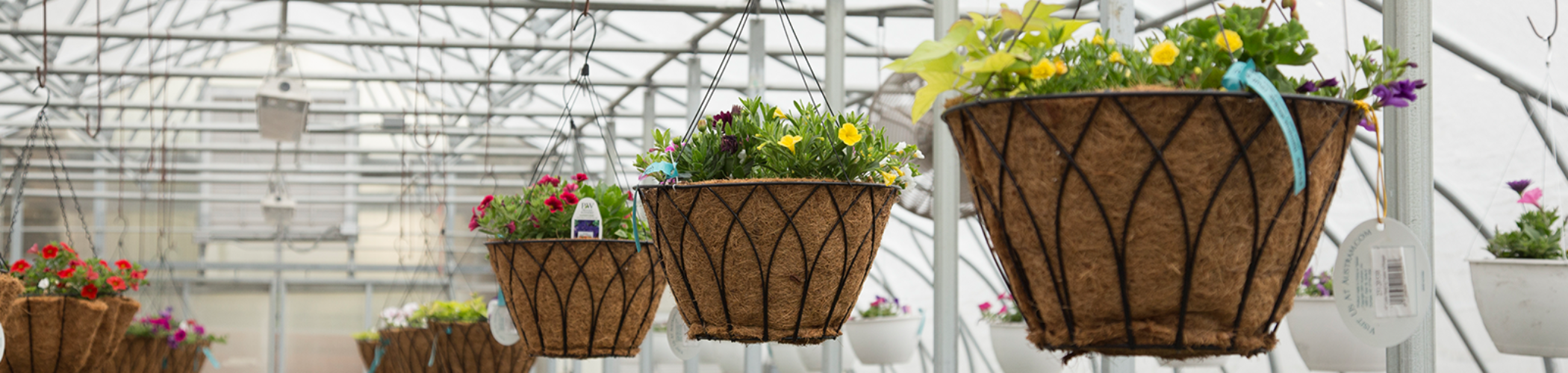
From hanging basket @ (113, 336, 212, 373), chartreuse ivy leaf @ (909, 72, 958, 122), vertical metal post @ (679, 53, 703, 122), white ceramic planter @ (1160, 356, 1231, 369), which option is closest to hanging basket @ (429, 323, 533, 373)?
hanging basket @ (113, 336, 212, 373)

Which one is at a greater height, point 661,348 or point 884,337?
point 884,337

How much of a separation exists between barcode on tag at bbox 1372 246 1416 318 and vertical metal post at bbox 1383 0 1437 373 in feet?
2.48

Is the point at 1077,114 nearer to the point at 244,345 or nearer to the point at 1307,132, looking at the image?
the point at 1307,132

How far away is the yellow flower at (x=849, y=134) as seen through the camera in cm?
158

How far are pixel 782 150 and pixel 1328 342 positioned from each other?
6.39 ft

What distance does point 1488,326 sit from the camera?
212 cm

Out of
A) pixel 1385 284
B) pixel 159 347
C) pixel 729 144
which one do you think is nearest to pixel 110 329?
pixel 159 347

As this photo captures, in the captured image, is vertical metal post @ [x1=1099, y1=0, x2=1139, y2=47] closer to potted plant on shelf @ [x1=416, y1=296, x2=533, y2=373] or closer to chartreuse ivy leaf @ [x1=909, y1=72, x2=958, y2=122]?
chartreuse ivy leaf @ [x1=909, y1=72, x2=958, y2=122]

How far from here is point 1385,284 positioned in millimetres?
1089

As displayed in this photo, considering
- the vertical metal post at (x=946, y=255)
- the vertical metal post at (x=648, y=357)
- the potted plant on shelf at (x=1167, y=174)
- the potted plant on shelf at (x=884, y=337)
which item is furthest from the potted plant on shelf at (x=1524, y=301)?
the vertical metal post at (x=648, y=357)

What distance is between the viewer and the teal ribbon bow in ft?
3.07

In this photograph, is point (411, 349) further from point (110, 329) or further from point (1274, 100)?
point (1274, 100)

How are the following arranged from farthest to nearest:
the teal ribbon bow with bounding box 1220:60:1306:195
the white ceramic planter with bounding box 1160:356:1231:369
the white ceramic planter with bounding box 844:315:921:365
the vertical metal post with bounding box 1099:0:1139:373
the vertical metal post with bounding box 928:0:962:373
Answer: the white ceramic planter with bounding box 844:315:921:365, the vertical metal post with bounding box 928:0:962:373, the vertical metal post with bounding box 1099:0:1139:373, the white ceramic planter with bounding box 1160:356:1231:369, the teal ribbon bow with bounding box 1220:60:1306:195

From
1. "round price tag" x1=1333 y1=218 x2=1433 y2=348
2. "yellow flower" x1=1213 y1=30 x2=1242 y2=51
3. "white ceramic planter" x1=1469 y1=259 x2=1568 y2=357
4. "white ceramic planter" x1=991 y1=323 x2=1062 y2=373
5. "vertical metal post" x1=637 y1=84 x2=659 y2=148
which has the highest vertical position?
"vertical metal post" x1=637 y1=84 x2=659 y2=148
